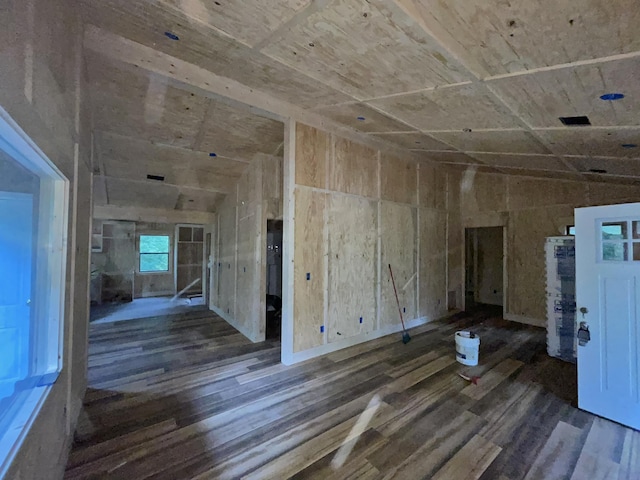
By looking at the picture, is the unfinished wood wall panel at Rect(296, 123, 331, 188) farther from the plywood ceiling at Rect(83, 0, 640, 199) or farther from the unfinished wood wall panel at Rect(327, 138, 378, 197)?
the plywood ceiling at Rect(83, 0, 640, 199)

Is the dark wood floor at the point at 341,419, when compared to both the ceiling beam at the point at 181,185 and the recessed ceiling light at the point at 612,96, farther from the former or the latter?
the ceiling beam at the point at 181,185

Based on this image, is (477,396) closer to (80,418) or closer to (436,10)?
(436,10)

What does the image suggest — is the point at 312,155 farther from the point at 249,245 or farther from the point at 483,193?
the point at 483,193

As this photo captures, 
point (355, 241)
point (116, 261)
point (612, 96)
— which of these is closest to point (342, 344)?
point (355, 241)

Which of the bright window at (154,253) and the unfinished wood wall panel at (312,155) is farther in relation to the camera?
the bright window at (154,253)

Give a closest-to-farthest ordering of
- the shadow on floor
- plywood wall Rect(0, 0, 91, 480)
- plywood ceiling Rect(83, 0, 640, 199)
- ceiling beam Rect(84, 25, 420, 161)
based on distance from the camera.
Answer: plywood wall Rect(0, 0, 91, 480) → plywood ceiling Rect(83, 0, 640, 199) → ceiling beam Rect(84, 25, 420, 161) → the shadow on floor

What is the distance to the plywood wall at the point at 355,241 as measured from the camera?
3867 mm

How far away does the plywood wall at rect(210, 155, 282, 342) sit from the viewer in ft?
15.4

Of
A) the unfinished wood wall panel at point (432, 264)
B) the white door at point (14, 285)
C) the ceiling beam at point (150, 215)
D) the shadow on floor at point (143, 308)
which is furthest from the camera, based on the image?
the ceiling beam at point (150, 215)

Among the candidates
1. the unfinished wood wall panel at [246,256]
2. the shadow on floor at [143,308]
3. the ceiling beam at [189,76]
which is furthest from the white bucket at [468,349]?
the shadow on floor at [143,308]

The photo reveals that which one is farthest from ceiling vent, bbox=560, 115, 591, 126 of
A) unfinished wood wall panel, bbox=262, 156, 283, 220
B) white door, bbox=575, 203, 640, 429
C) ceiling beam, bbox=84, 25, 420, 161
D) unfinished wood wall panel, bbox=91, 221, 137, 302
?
unfinished wood wall panel, bbox=91, 221, 137, 302

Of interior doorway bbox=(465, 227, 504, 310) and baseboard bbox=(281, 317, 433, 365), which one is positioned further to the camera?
interior doorway bbox=(465, 227, 504, 310)

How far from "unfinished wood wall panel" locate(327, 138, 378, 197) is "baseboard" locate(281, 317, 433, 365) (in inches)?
90.9

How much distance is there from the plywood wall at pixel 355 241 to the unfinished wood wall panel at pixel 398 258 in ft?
0.06
